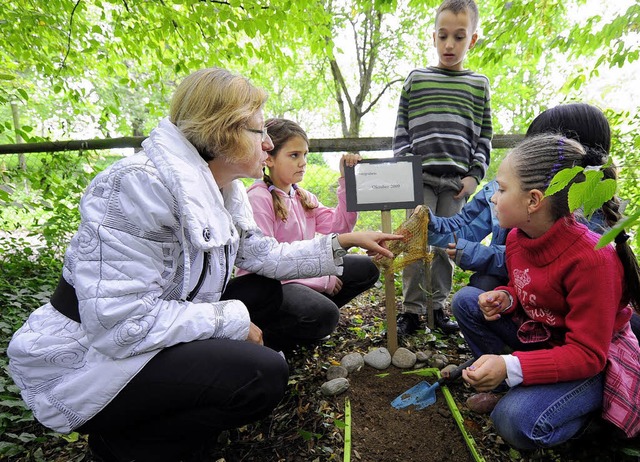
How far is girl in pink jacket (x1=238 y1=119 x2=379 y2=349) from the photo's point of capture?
6.81 ft

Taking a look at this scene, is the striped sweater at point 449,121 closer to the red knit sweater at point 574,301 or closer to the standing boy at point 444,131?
the standing boy at point 444,131

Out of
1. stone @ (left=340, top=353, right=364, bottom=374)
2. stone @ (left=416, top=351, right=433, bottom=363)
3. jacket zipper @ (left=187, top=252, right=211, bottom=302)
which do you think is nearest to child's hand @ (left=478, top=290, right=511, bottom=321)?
stone @ (left=416, top=351, right=433, bottom=363)

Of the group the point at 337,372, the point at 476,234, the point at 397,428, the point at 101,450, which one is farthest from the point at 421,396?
the point at 101,450

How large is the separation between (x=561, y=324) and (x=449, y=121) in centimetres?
147

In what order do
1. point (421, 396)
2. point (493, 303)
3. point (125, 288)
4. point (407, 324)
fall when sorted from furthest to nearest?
point (407, 324)
point (421, 396)
point (493, 303)
point (125, 288)

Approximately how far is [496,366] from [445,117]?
1.68 meters

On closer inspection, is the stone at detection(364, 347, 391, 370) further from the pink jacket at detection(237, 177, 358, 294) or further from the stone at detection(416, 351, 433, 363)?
the pink jacket at detection(237, 177, 358, 294)

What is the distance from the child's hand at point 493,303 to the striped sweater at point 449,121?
1.01m

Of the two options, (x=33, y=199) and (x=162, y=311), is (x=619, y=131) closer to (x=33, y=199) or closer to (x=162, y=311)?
(x=162, y=311)

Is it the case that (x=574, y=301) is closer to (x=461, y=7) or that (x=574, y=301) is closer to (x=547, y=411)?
(x=547, y=411)

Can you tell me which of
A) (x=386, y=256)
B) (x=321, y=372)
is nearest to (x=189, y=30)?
(x=386, y=256)

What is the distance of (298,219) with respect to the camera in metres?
2.32

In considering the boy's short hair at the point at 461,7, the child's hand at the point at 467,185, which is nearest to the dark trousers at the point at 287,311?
the child's hand at the point at 467,185

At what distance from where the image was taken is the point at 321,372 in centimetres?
215
